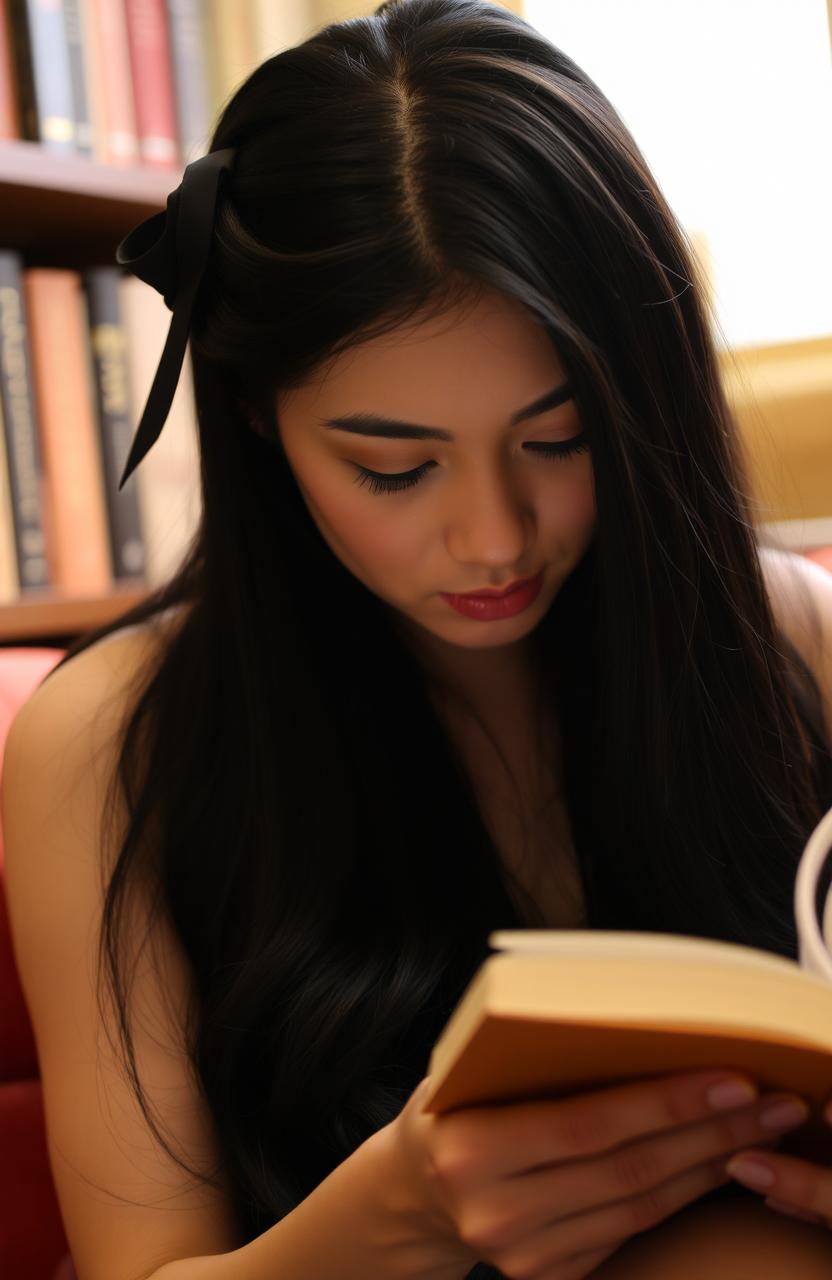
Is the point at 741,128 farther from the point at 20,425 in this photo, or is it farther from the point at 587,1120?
the point at 587,1120

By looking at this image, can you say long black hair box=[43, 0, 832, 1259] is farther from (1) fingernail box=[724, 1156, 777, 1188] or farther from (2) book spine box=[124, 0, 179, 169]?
(2) book spine box=[124, 0, 179, 169]

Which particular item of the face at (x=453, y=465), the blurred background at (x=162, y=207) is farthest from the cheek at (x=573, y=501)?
the blurred background at (x=162, y=207)

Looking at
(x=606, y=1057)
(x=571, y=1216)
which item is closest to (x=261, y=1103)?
(x=571, y=1216)

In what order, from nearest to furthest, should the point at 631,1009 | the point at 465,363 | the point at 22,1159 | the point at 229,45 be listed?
1. the point at 631,1009
2. the point at 465,363
3. the point at 22,1159
4. the point at 229,45

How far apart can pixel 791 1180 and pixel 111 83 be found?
1233 mm

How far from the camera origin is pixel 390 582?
795 mm

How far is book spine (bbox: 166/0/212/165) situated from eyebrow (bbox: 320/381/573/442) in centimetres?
80

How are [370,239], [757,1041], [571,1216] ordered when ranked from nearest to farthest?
[757,1041] → [571,1216] → [370,239]

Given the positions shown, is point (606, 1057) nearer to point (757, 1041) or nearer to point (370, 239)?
point (757, 1041)

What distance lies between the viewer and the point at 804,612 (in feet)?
3.36

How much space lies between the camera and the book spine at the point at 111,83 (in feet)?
4.35

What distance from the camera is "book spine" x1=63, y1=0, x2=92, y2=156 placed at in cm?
129

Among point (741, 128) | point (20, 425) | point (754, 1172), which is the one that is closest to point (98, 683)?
point (20, 425)

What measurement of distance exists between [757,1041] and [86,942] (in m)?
0.54
